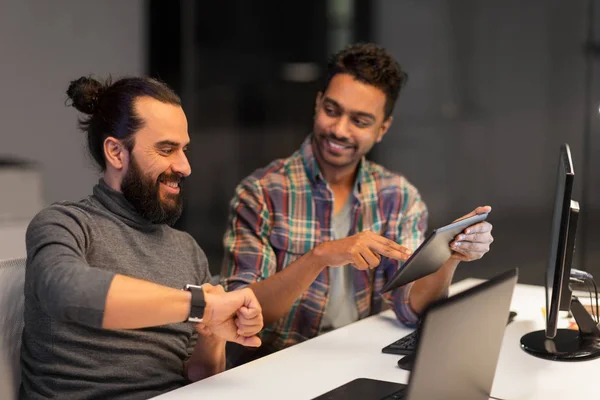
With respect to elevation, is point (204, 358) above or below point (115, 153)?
below

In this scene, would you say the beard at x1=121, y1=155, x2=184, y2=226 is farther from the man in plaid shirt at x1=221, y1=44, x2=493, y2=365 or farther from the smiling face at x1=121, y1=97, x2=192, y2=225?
the man in plaid shirt at x1=221, y1=44, x2=493, y2=365

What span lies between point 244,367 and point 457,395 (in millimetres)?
624

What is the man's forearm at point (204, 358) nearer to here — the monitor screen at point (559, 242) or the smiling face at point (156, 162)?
the smiling face at point (156, 162)

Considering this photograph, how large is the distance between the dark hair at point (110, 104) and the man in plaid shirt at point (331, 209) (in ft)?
2.13

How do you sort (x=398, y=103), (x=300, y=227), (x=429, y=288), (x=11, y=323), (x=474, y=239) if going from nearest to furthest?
(x=11, y=323), (x=474, y=239), (x=429, y=288), (x=300, y=227), (x=398, y=103)

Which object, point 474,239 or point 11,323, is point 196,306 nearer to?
point 11,323

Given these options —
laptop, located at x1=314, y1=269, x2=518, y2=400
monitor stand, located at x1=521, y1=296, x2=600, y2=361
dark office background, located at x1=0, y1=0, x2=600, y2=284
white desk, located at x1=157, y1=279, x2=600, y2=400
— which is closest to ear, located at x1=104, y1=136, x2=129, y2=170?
white desk, located at x1=157, y1=279, x2=600, y2=400

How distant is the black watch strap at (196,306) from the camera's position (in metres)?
1.45

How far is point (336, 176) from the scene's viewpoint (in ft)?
8.16

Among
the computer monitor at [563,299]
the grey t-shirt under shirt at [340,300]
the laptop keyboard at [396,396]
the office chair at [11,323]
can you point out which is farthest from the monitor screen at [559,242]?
the office chair at [11,323]

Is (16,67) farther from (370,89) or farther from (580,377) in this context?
(580,377)

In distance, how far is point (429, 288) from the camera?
2199 mm

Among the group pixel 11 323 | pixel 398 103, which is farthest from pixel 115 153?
pixel 398 103

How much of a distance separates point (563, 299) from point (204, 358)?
0.85m
